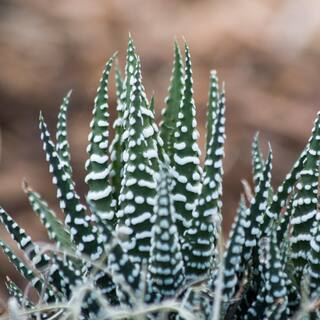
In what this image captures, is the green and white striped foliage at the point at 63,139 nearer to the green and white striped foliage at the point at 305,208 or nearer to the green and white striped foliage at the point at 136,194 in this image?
the green and white striped foliage at the point at 136,194

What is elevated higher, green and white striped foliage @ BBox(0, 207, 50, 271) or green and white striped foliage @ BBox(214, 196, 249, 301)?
green and white striped foliage @ BBox(0, 207, 50, 271)

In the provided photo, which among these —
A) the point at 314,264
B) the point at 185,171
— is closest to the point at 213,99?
the point at 185,171

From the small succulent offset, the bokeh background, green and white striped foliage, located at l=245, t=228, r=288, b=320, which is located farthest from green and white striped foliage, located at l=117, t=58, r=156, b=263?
the bokeh background

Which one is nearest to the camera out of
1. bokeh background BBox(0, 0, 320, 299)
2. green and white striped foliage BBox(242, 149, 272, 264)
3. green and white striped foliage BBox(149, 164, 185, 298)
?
green and white striped foliage BBox(149, 164, 185, 298)

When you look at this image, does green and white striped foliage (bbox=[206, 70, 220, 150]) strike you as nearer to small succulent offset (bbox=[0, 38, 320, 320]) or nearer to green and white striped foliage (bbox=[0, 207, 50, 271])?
small succulent offset (bbox=[0, 38, 320, 320])

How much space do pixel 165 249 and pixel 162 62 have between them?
2.63 metres

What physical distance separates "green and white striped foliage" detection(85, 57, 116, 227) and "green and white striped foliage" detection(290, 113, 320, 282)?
7.3 inches

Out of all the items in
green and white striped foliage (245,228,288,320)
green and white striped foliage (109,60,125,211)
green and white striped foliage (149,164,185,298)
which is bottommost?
green and white striped foliage (245,228,288,320)

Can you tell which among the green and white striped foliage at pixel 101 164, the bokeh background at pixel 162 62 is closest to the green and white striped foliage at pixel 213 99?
the green and white striped foliage at pixel 101 164

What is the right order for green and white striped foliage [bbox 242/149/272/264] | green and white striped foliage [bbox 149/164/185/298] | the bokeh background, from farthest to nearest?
the bokeh background → green and white striped foliage [bbox 242/149/272/264] → green and white striped foliage [bbox 149/164/185/298]

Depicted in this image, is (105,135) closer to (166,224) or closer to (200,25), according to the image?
(166,224)

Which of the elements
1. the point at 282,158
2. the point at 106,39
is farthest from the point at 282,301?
the point at 106,39

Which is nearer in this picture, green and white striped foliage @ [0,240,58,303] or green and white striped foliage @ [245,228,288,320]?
green and white striped foliage @ [245,228,288,320]

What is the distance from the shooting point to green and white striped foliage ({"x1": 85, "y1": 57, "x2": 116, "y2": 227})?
2.83 feet
